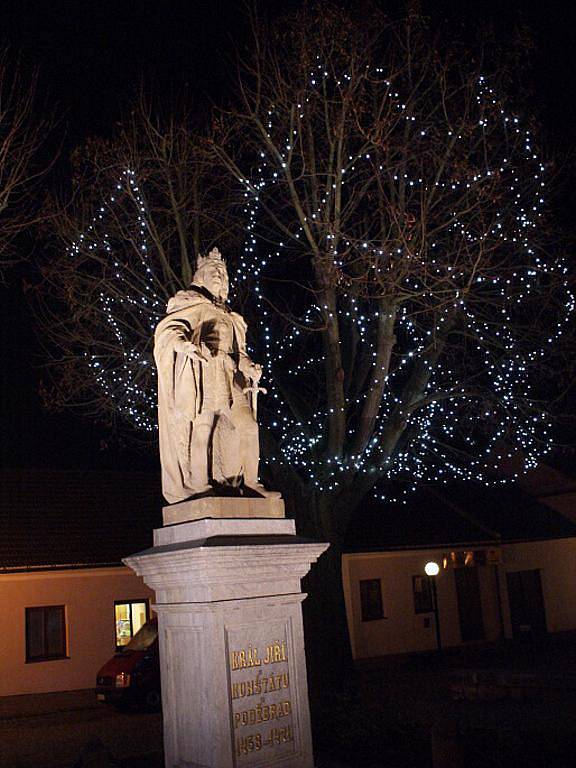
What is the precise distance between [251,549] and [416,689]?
35.6ft

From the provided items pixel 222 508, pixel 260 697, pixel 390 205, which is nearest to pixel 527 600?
pixel 390 205

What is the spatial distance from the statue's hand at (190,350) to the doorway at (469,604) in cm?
1810

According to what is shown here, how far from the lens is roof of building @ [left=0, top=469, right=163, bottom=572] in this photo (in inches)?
707

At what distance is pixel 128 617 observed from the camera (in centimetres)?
1872

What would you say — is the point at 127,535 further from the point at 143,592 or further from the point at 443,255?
the point at 443,255

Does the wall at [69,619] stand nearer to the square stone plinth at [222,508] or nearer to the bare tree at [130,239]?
the bare tree at [130,239]

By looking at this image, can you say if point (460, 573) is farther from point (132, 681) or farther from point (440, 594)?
A: point (132, 681)

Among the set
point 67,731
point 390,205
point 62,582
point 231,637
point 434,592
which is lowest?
point 67,731

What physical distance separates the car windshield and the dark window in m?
8.35

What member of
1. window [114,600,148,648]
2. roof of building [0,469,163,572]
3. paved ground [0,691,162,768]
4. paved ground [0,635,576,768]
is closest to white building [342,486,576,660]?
paved ground [0,635,576,768]

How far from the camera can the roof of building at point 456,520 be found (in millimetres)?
21781

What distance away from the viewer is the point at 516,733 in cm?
815

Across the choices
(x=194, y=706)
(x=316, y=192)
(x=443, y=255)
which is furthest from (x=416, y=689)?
(x=194, y=706)

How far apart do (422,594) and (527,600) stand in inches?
171
